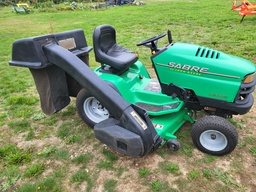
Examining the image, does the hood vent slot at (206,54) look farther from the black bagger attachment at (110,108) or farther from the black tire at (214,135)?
the black bagger attachment at (110,108)

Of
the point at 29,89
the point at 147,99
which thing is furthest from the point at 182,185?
the point at 29,89

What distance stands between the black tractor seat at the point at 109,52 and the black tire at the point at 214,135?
3.68 feet

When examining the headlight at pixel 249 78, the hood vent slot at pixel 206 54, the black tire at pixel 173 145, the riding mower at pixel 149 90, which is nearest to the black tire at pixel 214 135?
the riding mower at pixel 149 90

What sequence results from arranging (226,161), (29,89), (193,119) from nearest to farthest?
(226,161) < (193,119) < (29,89)

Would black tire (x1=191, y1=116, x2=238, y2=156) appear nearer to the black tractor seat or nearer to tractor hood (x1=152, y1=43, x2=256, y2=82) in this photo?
tractor hood (x1=152, y1=43, x2=256, y2=82)

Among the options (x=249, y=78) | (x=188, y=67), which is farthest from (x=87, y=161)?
(x=249, y=78)

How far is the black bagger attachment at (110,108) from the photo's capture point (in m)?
2.23

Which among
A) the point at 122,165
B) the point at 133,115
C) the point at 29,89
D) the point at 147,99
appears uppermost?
the point at 133,115

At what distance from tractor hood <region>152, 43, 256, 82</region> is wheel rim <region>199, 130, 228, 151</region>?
1.94 feet

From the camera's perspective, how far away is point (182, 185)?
2.27 m

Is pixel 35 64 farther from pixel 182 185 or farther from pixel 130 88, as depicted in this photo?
pixel 182 185

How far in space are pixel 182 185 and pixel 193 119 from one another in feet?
3.06

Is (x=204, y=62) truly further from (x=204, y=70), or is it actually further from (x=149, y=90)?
(x=149, y=90)

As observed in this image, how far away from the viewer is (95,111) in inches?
128
